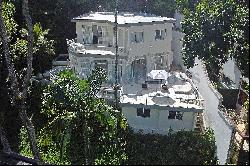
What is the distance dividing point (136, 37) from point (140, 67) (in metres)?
3.82

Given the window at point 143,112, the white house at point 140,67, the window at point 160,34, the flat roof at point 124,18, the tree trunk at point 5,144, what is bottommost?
the tree trunk at point 5,144

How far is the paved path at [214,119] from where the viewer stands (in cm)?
3134

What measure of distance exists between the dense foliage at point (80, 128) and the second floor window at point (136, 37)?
851cm

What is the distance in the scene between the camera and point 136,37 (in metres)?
42.3

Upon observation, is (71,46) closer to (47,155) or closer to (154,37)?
(154,37)

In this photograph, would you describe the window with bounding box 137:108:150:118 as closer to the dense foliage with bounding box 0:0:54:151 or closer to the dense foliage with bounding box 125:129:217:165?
the dense foliage with bounding box 125:129:217:165

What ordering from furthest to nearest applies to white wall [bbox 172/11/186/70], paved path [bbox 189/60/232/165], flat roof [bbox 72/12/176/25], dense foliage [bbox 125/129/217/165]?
white wall [bbox 172/11/186/70] < flat roof [bbox 72/12/176/25] < dense foliage [bbox 125/129/217/165] < paved path [bbox 189/60/232/165]

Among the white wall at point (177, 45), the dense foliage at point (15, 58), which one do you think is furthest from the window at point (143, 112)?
the white wall at point (177, 45)

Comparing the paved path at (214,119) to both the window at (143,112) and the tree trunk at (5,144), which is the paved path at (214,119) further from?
→ the tree trunk at (5,144)

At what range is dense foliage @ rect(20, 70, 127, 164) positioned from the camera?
32750 mm

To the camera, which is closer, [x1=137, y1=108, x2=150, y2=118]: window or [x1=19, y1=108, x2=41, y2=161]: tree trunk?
[x1=19, y1=108, x2=41, y2=161]: tree trunk

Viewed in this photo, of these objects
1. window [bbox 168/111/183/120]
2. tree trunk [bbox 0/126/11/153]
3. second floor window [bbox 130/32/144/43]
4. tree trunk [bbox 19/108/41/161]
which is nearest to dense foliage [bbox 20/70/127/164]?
tree trunk [bbox 0/126/11/153]

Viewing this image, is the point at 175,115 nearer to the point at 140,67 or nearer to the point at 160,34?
the point at 140,67

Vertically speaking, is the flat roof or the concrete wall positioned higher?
the flat roof
